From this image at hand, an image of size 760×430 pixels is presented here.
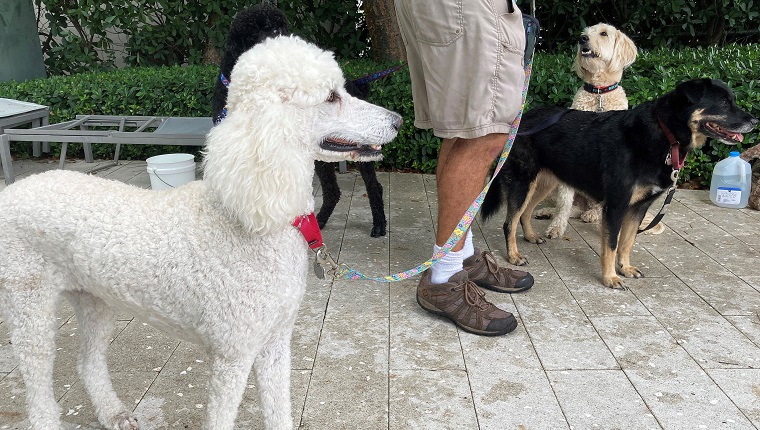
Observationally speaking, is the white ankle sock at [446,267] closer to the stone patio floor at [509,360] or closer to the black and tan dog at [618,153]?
the stone patio floor at [509,360]

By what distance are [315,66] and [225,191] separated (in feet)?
1.45

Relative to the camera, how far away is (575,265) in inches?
149

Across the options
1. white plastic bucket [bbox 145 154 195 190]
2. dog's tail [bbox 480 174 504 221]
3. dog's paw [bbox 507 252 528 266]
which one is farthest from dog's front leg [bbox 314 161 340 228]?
dog's paw [bbox 507 252 528 266]

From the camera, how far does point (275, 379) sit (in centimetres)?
191

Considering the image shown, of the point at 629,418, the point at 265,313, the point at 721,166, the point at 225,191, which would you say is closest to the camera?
the point at 225,191

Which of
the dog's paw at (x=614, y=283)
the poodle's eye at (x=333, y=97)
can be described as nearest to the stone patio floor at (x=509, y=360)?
the dog's paw at (x=614, y=283)

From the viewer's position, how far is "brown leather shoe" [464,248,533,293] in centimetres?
332

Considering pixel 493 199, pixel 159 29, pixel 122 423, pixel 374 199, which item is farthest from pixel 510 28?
pixel 159 29

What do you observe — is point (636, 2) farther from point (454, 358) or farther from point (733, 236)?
point (454, 358)

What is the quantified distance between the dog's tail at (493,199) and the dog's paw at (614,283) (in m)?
0.88

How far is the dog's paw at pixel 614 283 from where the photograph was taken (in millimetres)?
3395

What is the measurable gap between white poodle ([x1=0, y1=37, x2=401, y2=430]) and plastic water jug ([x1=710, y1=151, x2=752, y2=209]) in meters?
4.12

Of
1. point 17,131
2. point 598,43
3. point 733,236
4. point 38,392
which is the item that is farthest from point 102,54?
point 733,236

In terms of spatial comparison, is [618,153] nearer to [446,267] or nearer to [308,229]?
[446,267]
